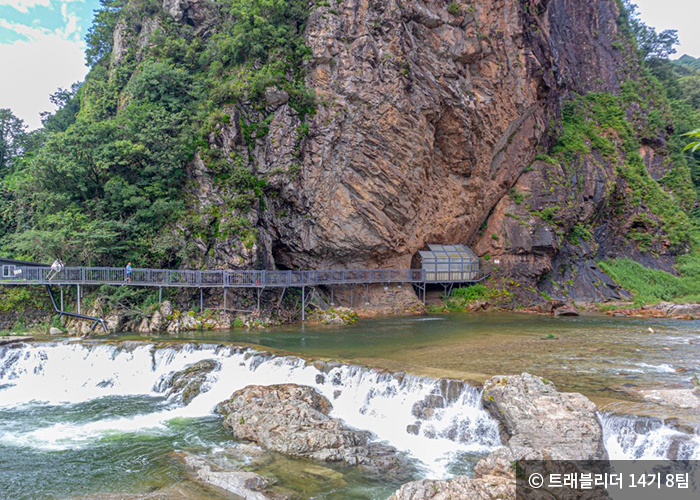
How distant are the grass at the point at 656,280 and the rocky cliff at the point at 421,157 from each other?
1386 millimetres

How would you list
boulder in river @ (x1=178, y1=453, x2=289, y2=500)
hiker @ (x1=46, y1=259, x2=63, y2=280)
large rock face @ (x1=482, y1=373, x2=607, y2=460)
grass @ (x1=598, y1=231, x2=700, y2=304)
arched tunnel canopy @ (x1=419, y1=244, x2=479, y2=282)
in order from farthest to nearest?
1. grass @ (x1=598, y1=231, x2=700, y2=304)
2. arched tunnel canopy @ (x1=419, y1=244, x2=479, y2=282)
3. hiker @ (x1=46, y1=259, x2=63, y2=280)
4. large rock face @ (x1=482, y1=373, x2=607, y2=460)
5. boulder in river @ (x1=178, y1=453, x2=289, y2=500)

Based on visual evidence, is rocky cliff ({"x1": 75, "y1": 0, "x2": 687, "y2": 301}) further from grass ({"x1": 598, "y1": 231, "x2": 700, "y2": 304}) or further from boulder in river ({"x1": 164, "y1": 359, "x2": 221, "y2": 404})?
boulder in river ({"x1": 164, "y1": 359, "x2": 221, "y2": 404})

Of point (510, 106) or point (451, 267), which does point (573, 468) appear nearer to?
point (451, 267)

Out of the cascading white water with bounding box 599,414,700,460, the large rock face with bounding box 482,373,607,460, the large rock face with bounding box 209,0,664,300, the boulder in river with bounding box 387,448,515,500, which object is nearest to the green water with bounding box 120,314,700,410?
the large rock face with bounding box 482,373,607,460

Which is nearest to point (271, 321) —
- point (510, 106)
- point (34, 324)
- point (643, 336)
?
point (34, 324)

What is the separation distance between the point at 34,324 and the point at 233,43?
2146 centimetres

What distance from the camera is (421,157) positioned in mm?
33875

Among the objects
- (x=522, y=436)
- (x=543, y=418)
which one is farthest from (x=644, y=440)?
(x=522, y=436)

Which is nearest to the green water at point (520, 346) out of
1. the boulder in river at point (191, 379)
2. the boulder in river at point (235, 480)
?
the boulder in river at point (191, 379)

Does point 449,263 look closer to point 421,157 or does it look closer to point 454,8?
point 421,157

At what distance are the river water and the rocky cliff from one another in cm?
902

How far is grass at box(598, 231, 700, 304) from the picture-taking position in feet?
123

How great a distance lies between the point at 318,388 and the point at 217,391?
148 inches

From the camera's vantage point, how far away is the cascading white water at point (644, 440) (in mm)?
9953
